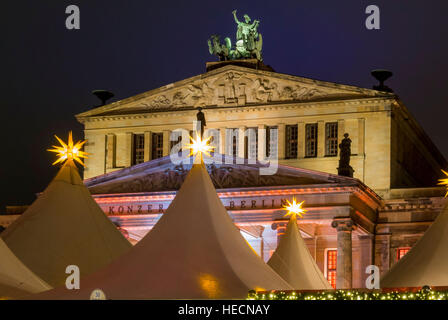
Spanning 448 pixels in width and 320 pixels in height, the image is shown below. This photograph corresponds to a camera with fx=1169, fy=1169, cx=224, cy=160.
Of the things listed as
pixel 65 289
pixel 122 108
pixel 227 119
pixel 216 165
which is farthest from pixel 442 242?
pixel 122 108

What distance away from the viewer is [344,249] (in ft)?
170

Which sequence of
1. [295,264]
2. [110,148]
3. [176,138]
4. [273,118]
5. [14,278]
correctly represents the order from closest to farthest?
1. [14,278]
2. [295,264]
3. [273,118]
4. [176,138]
5. [110,148]

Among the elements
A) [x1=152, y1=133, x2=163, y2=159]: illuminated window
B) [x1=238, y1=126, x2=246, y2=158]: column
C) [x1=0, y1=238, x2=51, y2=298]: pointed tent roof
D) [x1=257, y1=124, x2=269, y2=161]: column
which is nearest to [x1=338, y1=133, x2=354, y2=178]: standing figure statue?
[x1=257, y1=124, x2=269, y2=161]: column

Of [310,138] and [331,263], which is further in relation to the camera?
[310,138]

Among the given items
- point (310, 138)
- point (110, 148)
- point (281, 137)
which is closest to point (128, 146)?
point (110, 148)

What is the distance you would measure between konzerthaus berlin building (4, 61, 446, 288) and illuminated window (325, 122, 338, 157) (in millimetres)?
49

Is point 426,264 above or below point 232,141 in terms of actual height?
below

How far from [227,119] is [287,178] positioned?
295 inches

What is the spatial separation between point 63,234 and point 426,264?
11.4 m

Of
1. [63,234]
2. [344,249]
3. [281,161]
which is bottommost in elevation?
[63,234]

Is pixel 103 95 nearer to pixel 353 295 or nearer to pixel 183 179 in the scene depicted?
pixel 183 179

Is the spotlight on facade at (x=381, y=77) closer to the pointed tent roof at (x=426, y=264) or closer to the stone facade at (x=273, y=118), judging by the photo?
the stone facade at (x=273, y=118)

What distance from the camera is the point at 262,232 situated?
2172 inches

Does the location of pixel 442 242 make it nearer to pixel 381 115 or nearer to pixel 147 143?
pixel 381 115
